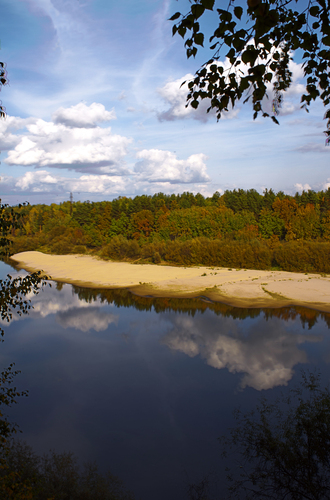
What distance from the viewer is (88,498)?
7.06 m

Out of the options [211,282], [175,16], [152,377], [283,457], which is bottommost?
[152,377]

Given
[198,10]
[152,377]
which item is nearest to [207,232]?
[152,377]

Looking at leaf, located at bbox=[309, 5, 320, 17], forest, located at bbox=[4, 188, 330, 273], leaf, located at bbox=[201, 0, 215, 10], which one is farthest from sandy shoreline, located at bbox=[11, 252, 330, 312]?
leaf, located at bbox=[201, 0, 215, 10]

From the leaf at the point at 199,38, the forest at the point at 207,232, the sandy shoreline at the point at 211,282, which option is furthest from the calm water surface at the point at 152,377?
the forest at the point at 207,232

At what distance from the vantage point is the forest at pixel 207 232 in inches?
1524

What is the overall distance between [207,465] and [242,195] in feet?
171

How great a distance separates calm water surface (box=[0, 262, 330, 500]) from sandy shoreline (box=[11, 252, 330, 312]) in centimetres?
280

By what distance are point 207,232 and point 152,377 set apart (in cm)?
4038

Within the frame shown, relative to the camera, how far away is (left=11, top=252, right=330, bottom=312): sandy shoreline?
84.2 ft

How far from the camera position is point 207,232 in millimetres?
52438

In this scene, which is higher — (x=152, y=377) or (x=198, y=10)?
(x=198, y=10)

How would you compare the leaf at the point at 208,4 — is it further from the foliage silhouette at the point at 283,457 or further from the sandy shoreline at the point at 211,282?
the sandy shoreline at the point at 211,282

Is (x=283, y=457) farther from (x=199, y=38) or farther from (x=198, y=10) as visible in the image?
(x=198, y=10)

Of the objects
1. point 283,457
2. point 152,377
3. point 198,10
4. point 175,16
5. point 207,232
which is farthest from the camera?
point 207,232
